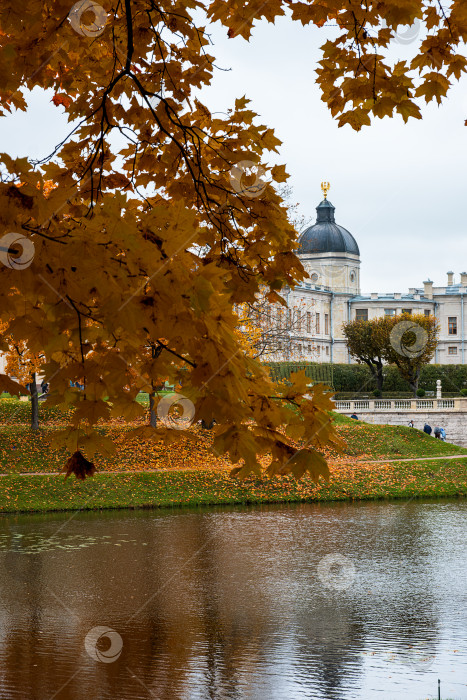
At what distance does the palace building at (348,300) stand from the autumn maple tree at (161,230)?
69.1 meters

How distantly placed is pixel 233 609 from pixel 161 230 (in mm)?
7910

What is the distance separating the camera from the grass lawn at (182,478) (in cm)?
2075

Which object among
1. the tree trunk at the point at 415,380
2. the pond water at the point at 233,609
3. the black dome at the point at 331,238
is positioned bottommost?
the pond water at the point at 233,609

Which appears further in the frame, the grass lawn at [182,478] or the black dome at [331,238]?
the black dome at [331,238]

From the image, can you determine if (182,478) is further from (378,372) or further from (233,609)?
(378,372)

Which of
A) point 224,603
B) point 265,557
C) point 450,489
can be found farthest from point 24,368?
point 224,603

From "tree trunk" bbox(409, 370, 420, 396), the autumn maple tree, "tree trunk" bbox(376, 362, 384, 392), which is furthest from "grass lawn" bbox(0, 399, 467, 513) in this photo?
"tree trunk" bbox(376, 362, 384, 392)

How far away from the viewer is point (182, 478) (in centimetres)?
2262

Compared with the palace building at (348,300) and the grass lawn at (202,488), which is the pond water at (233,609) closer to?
the grass lawn at (202,488)

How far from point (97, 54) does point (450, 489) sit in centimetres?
2013

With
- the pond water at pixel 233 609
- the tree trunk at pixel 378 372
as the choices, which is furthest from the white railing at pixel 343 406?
the pond water at pixel 233 609

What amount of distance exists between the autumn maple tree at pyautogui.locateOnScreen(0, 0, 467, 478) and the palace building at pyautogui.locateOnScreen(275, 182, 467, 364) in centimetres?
6915

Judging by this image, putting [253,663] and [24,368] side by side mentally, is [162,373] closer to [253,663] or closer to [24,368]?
[253,663]

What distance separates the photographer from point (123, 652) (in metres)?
8.14
